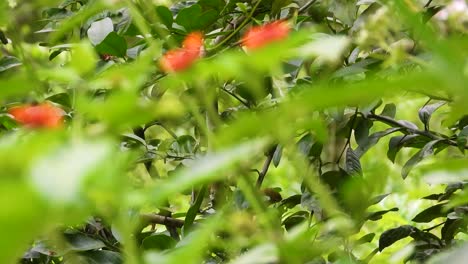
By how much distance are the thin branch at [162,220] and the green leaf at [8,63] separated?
0.28 metres

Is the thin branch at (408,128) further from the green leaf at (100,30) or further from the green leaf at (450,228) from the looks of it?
the green leaf at (100,30)

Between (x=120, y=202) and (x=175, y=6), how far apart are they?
33.4 inches

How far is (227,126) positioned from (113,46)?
1.77 ft

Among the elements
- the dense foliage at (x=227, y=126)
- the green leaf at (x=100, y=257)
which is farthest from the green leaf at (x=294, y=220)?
the green leaf at (x=100, y=257)

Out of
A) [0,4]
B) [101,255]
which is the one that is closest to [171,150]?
[101,255]

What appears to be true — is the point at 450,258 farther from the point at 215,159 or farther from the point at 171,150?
the point at 171,150

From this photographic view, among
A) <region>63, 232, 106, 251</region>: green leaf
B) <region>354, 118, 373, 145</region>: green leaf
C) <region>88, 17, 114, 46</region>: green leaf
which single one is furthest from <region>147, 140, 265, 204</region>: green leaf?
<region>354, 118, 373, 145</region>: green leaf

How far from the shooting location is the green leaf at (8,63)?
978 mm

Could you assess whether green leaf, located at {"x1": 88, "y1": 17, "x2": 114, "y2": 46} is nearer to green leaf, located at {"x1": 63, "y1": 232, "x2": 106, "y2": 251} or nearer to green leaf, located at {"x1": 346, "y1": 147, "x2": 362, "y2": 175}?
green leaf, located at {"x1": 63, "y1": 232, "x2": 106, "y2": 251}

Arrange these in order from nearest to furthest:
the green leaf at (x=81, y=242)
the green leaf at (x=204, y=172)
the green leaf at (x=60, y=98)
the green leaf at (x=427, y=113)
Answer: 1. the green leaf at (x=204, y=172)
2. the green leaf at (x=81, y=242)
3. the green leaf at (x=60, y=98)
4. the green leaf at (x=427, y=113)

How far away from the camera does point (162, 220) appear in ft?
3.41

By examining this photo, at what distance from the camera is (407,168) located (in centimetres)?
97

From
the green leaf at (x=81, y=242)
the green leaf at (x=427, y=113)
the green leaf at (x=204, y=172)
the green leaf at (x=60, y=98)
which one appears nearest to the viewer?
the green leaf at (x=204, y=172)

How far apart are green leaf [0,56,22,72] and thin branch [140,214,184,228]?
28 centimetres
